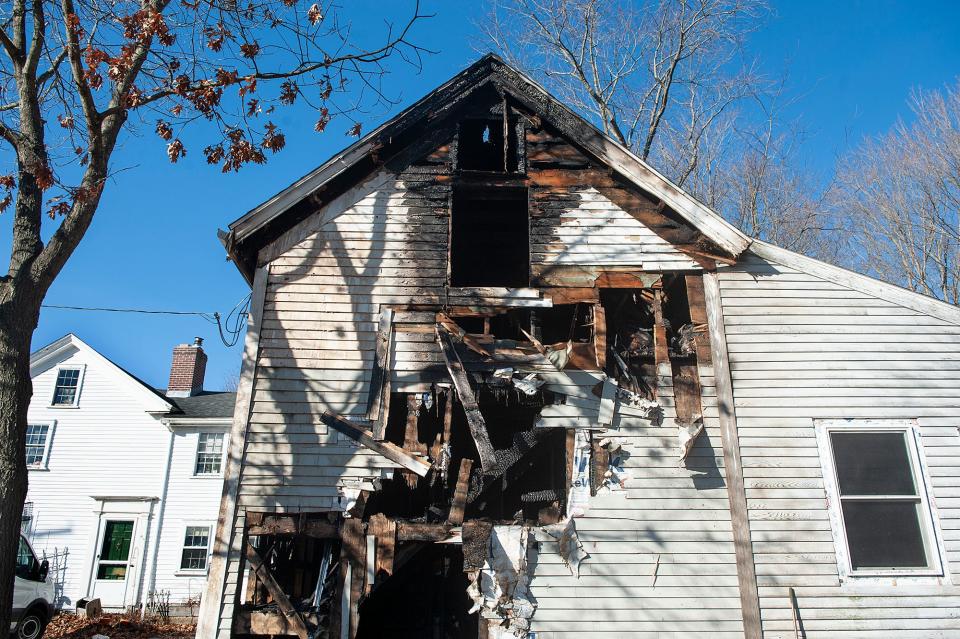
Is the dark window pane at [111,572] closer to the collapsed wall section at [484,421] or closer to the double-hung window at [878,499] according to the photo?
the collapsed wall section at [484,421]

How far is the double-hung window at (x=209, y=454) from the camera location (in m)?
22.0

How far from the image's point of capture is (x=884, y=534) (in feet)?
26.8

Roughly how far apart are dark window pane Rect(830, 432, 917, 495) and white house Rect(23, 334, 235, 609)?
1875 cm

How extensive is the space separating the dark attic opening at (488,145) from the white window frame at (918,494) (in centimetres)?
554

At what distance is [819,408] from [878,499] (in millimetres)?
1268

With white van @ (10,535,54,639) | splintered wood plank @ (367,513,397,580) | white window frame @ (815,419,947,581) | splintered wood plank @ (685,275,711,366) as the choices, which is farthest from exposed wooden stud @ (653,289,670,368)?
white van @ (10,535,54,639)

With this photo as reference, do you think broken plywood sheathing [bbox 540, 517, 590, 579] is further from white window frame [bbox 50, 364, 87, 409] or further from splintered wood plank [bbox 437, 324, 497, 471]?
white window frame [bbox 50, 364, 87, 409]

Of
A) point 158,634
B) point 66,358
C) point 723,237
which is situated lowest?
point 158,634

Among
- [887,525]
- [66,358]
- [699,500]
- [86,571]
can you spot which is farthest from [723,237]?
[66,358]

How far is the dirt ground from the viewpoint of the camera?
54.2 feet

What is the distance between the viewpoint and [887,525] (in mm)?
8188

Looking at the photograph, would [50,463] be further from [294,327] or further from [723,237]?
[723,237]

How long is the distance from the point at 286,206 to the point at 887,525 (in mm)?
8637

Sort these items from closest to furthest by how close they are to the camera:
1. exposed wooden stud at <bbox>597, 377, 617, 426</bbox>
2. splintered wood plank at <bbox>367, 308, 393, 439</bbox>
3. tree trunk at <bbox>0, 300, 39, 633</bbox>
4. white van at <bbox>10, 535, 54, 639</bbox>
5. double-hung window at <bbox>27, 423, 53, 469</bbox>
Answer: tree trunk at <bbox>0, 300, 39, 633</bbox> → splintered wood plank at <bbox>367, 308, 393, 439</bbox> → exposed wooden stud at <bbox>597, 377, 617, 426</bbox> → white van at <bbox>10, 535, 54, 639</bbox> → double-hung window at <bbox>27, 423, 53, 469</bbox>
